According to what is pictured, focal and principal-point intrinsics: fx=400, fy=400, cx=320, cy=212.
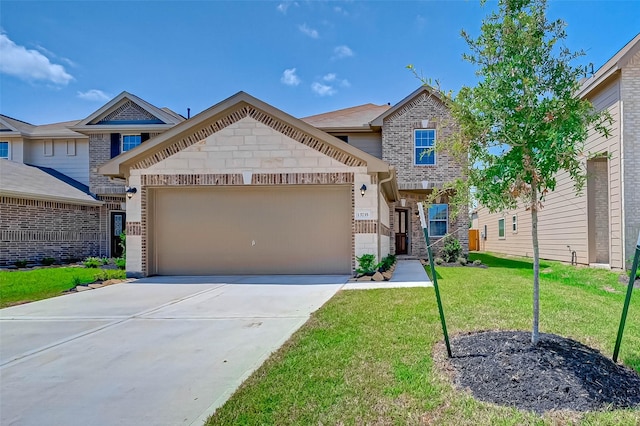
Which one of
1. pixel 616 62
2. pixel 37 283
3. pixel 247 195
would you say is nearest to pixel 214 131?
pixel 247 195

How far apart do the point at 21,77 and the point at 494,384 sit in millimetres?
17936

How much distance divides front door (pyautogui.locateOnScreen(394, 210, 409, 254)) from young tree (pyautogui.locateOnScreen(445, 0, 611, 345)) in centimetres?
1352

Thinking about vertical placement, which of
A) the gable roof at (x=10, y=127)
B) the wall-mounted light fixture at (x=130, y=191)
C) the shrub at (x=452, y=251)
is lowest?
the shrub at (x=452, y=251)

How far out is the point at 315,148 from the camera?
10.8 m

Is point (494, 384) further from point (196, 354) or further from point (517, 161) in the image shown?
point (196, 354)

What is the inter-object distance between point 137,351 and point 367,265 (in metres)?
6.61

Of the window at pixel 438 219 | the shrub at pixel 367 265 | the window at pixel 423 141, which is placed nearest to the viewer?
the shrub at pixel 367 265

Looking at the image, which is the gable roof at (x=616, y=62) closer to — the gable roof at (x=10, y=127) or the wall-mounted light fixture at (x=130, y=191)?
the wall-mounted light fixture at (x=130, y=191)

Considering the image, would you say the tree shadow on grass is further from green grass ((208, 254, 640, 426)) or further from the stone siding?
the stone siding

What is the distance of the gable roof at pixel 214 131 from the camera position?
1072 centimetres

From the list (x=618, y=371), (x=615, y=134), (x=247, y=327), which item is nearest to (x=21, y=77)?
(x=247, y=327)

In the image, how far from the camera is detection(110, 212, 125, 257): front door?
61.1 feet

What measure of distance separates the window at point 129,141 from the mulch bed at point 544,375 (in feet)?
56.3

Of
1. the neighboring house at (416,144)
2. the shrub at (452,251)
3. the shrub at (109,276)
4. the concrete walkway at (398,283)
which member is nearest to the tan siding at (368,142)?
the neighboring house at (416,144)
